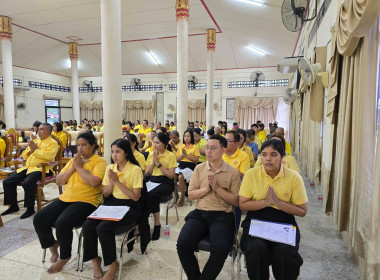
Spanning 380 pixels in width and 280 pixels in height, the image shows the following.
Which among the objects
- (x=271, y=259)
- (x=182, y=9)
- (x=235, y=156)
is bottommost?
(x=271, y=259)

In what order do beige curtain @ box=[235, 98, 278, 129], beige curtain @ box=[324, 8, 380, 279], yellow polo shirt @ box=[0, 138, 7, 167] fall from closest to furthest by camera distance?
1. beige curtain @ box=[324, 8, 380, 279]
2. yellow polo shirt @ box=[0, 138, 7, 167]
3. beige curtain @ box=[235, 98, 278, 129]

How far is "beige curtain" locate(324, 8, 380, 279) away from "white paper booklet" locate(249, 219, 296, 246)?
599 millimetres

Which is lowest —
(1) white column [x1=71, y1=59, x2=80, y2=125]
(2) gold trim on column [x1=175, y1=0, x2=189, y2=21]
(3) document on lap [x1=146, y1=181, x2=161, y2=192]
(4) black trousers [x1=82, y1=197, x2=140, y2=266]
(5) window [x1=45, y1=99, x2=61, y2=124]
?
(4) black trousers [x1=82, y1=197, x2=140, y2=266]

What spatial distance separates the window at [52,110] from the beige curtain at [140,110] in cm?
440

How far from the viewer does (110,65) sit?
12.5 feet

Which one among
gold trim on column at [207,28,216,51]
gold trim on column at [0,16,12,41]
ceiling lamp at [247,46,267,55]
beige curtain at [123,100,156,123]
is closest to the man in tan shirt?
gold trim on column at [207,28,216,51]

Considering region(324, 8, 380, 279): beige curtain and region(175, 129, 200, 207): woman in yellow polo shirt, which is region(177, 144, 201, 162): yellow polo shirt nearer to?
region(175, 129, 200, 207): woman in yellow polo shirt

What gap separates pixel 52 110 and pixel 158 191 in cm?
1574

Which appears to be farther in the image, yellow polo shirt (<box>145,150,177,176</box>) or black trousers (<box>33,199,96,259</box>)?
yellow polo shirt (<box>145,150,177,176</box>)

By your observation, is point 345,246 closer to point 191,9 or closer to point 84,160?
point 84,160

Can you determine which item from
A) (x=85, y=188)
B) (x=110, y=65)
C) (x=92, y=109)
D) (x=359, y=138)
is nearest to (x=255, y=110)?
(x=92, y=109)

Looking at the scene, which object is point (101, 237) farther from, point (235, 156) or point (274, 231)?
point (235, 156)

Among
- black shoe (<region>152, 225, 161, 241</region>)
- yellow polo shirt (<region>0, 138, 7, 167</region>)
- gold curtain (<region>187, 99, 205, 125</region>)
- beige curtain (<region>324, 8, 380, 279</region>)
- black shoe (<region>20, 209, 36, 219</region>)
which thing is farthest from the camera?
gold curtain (<region>187, 99, 205, 125</region>)

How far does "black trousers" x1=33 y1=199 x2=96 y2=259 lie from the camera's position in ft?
7.19
